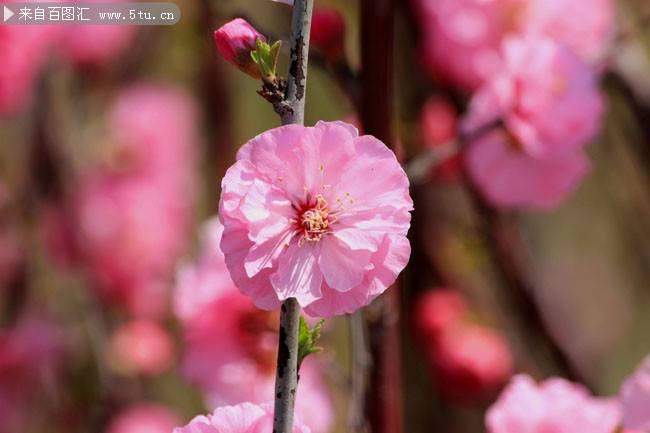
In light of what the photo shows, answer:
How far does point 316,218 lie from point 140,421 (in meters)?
1.21

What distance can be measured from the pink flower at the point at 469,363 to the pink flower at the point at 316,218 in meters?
0.96

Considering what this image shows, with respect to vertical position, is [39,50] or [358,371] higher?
[39,50]

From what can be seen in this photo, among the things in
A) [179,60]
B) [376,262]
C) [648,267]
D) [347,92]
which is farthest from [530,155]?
[179,60]

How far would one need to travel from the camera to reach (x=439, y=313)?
1.57m

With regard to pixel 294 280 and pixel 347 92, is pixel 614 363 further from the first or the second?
pixel 294 280

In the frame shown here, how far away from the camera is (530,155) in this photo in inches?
37.9

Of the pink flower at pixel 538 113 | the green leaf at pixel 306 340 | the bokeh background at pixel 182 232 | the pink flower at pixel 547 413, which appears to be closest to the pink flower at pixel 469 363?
the bokeh background at pixel 182 232

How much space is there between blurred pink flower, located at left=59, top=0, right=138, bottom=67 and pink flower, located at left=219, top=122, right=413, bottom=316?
4.98 ft

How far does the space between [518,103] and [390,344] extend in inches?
10.3

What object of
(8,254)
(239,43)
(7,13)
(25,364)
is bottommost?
(239,43)

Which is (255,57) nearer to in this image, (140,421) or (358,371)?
(358,371)

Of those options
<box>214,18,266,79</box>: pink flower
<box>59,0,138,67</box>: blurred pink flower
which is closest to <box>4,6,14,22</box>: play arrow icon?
<box>214,18,266,79</box>: pink flower

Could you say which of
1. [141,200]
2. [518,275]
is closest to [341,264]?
[518,275]

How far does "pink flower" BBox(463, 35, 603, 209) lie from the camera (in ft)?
2.98
